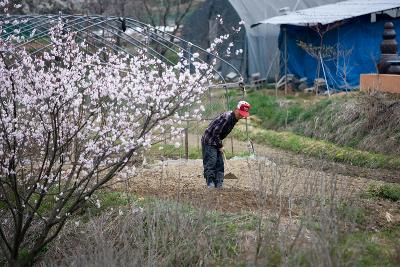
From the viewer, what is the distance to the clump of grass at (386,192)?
8609 mm

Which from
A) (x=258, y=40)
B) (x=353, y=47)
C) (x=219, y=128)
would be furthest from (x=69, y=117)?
(x=258, y=40)

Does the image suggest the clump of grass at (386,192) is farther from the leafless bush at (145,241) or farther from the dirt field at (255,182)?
the leafless bush at (145,241)

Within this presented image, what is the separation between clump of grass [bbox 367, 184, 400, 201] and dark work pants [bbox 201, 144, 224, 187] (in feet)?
6.87

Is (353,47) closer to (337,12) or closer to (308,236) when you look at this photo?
(337,12)

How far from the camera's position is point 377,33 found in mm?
18031

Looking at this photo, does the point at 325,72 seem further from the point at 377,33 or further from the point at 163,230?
the point at 163,230

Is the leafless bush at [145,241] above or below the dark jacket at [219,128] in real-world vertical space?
below

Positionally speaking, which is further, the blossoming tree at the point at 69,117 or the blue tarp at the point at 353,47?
the blue tarp at the point at 353,47

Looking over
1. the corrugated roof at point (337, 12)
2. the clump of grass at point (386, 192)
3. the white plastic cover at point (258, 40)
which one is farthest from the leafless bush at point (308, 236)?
the white plastic cover at point (258, 40)

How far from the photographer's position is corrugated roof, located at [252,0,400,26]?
17.2 meters

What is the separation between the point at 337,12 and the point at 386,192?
1048 centimetres

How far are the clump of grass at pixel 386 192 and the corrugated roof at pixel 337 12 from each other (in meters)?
8.98

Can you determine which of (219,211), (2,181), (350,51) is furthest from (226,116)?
(350,51)

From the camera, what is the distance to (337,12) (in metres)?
18.2
